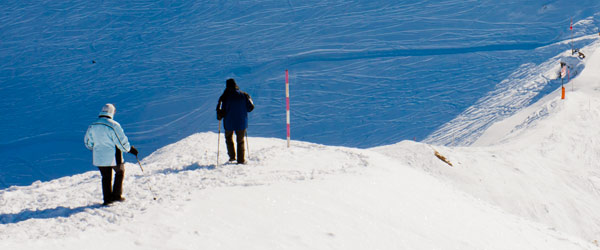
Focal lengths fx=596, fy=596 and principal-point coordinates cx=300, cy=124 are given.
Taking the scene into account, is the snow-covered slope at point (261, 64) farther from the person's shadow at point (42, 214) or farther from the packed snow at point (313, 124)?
the person's shadow at point (42, 214)

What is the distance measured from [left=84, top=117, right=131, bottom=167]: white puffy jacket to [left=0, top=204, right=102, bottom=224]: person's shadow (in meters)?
0.53

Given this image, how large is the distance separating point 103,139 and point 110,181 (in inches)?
19.5

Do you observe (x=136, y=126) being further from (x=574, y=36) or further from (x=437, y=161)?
(x=574, y=36)

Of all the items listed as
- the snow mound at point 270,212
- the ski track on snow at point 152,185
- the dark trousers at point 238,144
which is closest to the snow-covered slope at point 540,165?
the snow mound at point 270,212

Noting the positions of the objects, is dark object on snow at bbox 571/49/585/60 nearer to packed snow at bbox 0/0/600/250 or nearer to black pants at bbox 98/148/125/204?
packed snow at bbox 0/0/600/250

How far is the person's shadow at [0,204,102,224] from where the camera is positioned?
6461mm

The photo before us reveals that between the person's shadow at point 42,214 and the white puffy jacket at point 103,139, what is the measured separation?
0.53 metres

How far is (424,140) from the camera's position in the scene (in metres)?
17.5

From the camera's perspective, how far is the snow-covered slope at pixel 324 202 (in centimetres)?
578

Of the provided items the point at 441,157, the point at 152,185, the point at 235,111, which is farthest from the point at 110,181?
the point at 441,157

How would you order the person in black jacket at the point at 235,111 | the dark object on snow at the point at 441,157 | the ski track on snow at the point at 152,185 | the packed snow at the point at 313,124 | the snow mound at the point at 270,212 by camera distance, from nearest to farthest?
the snow mound at the point at 270,212 < the ski track on snow at the point at 152,185 < the packed snow at the point at 313,124 < the person in black jacket at the point at 235,111 < the dark object on snow at the point at 441,157

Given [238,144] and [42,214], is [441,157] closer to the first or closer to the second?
[238,144]

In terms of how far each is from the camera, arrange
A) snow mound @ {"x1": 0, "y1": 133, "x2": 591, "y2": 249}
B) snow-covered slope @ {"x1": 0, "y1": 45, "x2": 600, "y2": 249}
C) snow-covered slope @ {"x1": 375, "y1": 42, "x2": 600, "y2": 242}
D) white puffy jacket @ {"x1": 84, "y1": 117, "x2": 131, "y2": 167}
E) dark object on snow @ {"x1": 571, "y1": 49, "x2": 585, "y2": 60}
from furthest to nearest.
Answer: dark object on snow @ {"x1": 571, "y1": 49, "x2": 585, "y2": 60} → snow-covered slope @ {"x1": 375, "y1": 42, "x2": 600, "y2": 242} → white puffy jacket @ {"x1": 84, "y1": 117, "x2": 131, "y2": 167} → snow-covered slope @ {"x1": 0, "y1": 45, "x2": 600, "y2": 249} → snow mound @ {"x1": 0, "y1": 133, "x2": 591, "y2": 249}

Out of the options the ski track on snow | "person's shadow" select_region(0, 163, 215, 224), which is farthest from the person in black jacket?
"person's shadow" select_region(0, 163, 215, 224)
